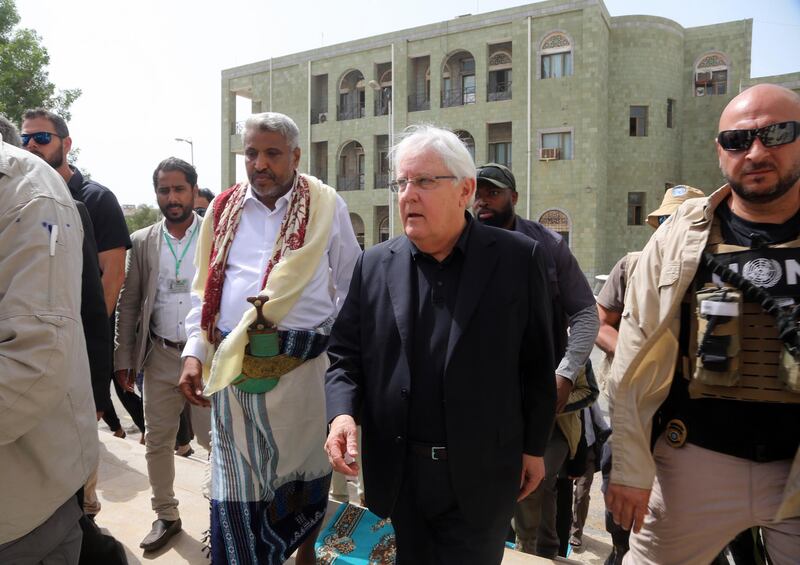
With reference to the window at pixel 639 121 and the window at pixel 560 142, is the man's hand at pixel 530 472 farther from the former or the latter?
the window at pixel 639 121

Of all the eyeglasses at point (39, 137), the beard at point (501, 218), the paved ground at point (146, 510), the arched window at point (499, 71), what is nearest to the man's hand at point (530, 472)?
the paved ground at point (146, 510)

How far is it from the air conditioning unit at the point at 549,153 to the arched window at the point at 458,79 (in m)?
4.63

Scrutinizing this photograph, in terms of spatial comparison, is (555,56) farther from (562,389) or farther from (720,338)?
(720,338)

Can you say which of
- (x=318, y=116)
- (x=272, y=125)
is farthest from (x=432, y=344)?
(x=318, y=116)

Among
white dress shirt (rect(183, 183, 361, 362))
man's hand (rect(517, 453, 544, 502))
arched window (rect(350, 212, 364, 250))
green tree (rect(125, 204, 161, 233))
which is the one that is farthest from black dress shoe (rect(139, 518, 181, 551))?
green tree (rect(125, 204, 161, 233))

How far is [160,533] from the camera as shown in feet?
11.6

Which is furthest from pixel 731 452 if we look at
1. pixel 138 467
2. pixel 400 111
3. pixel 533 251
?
pixel 400 111

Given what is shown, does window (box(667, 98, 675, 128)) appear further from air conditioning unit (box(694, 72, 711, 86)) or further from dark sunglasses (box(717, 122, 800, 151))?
dark sunglasses (box(717, 122, 800, 151))

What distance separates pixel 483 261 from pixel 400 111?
28.3 metres

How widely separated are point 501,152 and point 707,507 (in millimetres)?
26664

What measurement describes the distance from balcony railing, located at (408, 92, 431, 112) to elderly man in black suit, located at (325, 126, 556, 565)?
91.9ft

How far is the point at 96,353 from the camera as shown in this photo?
2.52 meters

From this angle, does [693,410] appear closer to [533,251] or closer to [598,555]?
[533,251]

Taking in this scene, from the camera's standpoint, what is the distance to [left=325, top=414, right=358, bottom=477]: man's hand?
208 centimetres
